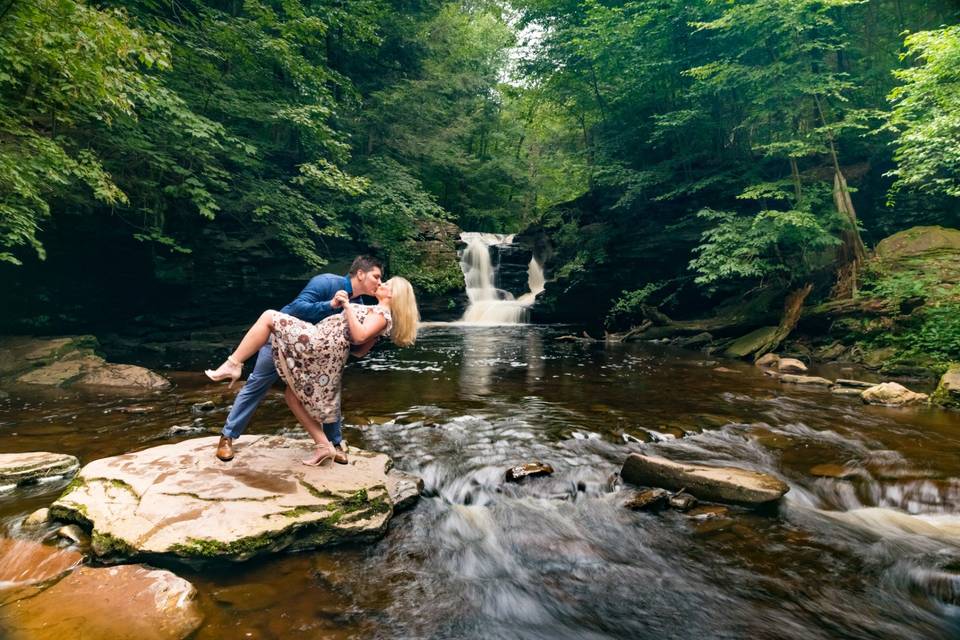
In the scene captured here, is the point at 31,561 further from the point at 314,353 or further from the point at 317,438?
the point at 314,353

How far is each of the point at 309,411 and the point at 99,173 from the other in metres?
6.61

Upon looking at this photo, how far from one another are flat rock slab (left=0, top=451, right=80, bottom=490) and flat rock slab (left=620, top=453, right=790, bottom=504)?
5.42 m

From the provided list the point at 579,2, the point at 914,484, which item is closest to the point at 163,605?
the point at 914,484

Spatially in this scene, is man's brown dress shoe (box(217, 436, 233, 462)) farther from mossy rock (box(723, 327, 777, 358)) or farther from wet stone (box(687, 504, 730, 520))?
mossy rock (box(723, 327, 777, 358))

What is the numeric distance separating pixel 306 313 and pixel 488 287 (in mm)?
21556

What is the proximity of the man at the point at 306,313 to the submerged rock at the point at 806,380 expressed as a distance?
29.3 ft

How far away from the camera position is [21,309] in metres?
12.6

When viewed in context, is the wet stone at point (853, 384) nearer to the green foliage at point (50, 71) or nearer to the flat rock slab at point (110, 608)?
the flat rock slab at point (110, 608)

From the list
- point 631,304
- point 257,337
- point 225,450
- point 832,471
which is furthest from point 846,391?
point 631,304

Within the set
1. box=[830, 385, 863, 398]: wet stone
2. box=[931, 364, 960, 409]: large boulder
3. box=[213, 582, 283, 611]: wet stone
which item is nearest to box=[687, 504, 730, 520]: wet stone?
box=[213, 582, 283, 611]: wet stone

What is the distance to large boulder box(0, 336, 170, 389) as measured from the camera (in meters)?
8.45

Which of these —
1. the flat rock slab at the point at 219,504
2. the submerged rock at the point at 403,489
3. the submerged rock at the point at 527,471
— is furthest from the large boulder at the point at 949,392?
the flat rock slab at the point at 219,504

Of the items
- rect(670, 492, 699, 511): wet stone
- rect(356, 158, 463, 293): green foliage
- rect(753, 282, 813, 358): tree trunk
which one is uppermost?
rect(356, 158, 463, 293): green foliage

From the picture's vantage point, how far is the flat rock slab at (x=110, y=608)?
228 cm
